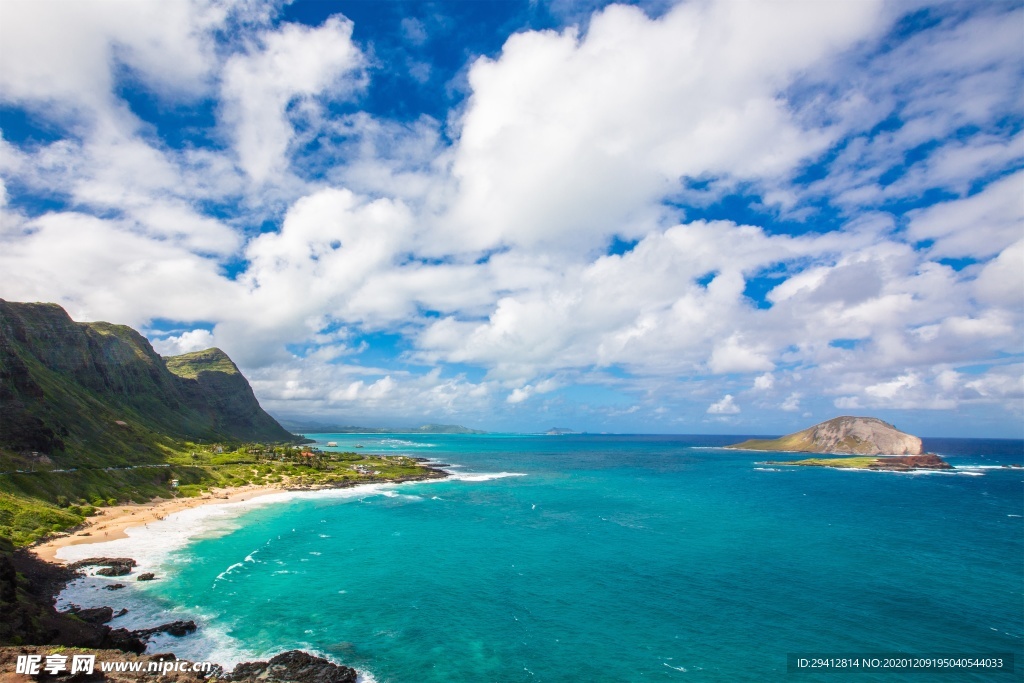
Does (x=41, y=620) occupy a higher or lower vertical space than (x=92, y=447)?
lower

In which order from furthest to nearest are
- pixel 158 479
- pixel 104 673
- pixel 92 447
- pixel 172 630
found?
1. pixel 92 447
2. pixel 158 479
3. pixel 172 630
4. pixel 104 673

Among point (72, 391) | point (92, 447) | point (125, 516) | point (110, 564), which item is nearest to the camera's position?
point (110, 564)

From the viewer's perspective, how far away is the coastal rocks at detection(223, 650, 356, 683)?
101 ft

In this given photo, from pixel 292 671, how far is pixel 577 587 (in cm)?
2963

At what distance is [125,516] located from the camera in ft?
242

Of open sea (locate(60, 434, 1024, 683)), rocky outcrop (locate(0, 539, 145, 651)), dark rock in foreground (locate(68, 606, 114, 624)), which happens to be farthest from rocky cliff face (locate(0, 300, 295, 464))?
dark rock in foreground (locate(68, 606, 114, 624))

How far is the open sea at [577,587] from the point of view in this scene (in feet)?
118

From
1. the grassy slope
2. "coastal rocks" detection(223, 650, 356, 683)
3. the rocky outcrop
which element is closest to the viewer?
the rocky outcrop

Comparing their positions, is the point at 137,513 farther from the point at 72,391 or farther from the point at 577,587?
the point at 72,391

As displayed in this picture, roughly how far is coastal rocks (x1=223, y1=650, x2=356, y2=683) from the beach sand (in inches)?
1372

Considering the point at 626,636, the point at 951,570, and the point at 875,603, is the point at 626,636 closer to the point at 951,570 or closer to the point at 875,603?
the point at 875,603

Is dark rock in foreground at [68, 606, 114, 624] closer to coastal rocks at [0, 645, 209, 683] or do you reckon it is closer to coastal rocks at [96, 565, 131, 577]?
coastal rocks at [96, 565, 131, 577]

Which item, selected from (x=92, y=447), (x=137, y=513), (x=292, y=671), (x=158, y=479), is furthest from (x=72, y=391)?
(x=292, y=671)

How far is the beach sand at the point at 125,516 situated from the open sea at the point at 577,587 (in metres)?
2.96
